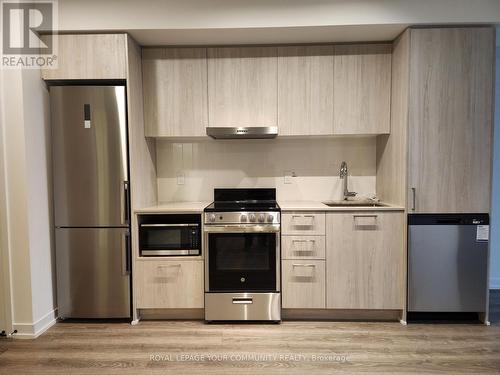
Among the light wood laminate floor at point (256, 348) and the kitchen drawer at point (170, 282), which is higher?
the kitchen drawer at point (170, 282)

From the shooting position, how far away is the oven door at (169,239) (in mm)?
2564

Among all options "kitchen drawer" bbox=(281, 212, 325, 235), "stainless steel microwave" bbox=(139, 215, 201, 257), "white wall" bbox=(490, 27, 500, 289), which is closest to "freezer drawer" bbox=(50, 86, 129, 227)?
"stainless steel microwave" bbox=(139, 215, 201, 257)

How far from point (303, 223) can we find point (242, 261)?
59 centimetres

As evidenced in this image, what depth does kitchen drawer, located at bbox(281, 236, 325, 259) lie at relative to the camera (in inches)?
99.5

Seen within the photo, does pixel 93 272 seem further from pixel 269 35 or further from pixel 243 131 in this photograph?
pixel 269 35

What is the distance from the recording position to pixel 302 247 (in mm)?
2535

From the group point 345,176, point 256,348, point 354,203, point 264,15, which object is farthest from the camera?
point 345,176

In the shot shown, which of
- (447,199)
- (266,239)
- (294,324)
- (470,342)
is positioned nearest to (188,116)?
(266,239)

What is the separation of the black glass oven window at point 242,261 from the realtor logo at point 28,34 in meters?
1.94

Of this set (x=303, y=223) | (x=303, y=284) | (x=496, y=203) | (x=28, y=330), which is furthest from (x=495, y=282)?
(x=28, y=330)

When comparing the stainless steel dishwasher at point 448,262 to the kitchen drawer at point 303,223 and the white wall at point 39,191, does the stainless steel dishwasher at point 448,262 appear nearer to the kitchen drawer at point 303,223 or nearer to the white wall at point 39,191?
the kitchen drawer at point 303,223

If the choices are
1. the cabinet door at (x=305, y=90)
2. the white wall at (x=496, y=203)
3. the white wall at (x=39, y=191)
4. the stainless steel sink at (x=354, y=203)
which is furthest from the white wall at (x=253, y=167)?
the white wall at (x=496, y=203)

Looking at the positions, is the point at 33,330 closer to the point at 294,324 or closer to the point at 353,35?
the point at 294,324

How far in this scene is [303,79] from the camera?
2.74 meters
